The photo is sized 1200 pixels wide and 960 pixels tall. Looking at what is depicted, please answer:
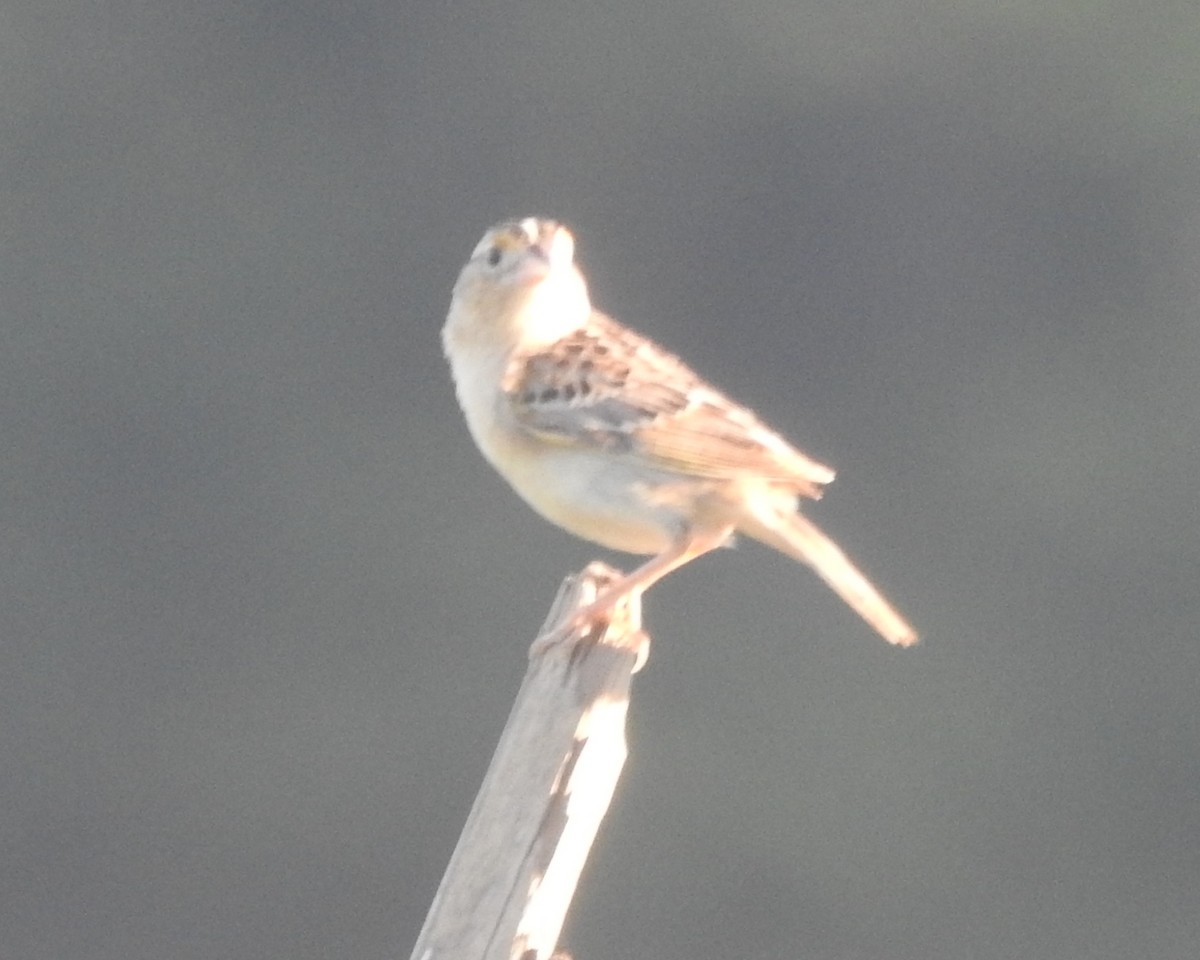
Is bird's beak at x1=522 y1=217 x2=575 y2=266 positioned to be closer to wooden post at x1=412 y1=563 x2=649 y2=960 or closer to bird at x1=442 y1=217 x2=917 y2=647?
bird at x1=442 y1=217 x2=917 y2=647

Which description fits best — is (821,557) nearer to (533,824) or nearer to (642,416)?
(642,416)

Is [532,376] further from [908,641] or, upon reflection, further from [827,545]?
[908,641]

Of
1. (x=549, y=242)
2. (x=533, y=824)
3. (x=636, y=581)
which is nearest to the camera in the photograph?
(x=533, y=824)

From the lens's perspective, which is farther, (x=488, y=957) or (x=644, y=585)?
(x=644, y=585)

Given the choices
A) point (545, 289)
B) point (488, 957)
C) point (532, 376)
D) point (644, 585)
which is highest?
point (545, 289)

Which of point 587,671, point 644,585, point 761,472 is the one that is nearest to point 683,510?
point 761,472

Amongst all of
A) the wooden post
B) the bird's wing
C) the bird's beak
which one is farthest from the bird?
the wooden post

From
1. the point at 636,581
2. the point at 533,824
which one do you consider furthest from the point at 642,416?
the point at 533,824
